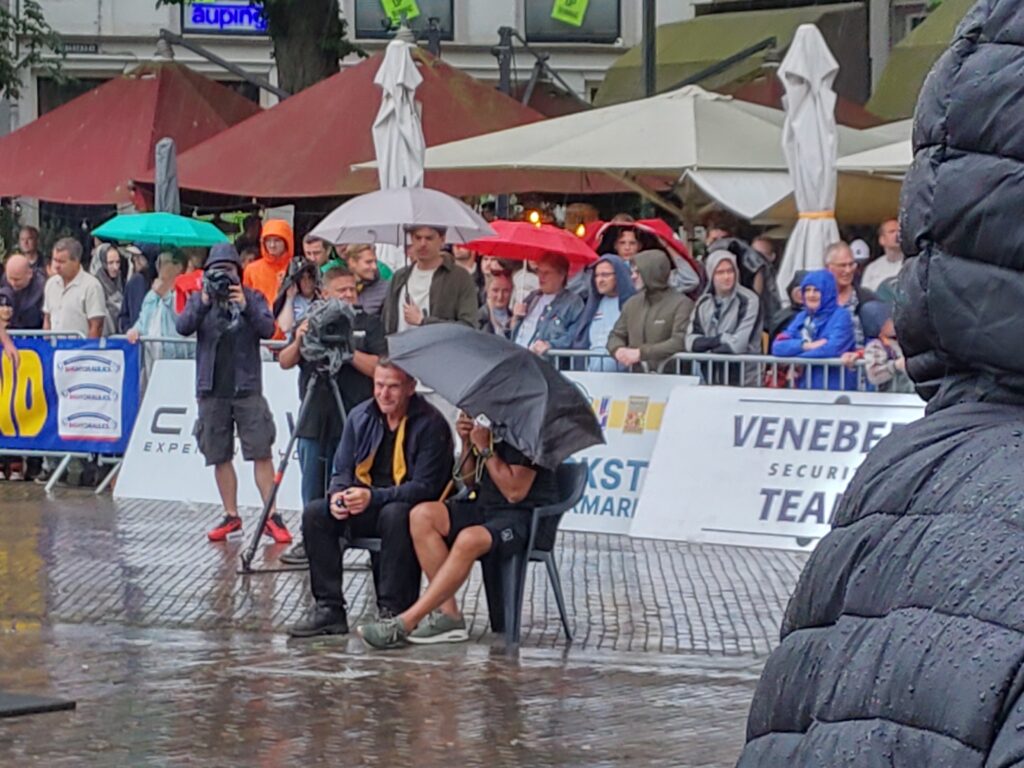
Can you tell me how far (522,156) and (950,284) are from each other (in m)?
15.9

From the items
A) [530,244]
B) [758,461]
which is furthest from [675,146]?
[758,461]

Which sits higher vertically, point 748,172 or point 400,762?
point 748,172

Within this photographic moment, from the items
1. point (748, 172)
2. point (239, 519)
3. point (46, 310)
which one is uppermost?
point (748, 172)

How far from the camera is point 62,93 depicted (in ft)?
113

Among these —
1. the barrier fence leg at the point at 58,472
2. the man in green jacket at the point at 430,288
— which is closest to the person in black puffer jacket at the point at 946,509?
the man in green jacket at the point at 430,288

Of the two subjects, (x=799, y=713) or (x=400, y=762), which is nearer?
(x=799, y=713)

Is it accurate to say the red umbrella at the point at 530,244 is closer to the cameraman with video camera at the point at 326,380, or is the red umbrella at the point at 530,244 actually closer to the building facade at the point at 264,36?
the cameraman with video camera at the point at 326,380

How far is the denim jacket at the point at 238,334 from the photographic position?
497 inches

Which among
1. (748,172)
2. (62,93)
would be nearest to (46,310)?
(748,172)

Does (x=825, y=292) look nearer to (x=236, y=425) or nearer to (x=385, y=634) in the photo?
(x=236, y=425)

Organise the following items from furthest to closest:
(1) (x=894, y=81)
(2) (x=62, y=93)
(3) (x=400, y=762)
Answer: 1. (2) (x=62, y=93)
2. (1) (x=894, y=81)
3. (3) (x=400, y=762)

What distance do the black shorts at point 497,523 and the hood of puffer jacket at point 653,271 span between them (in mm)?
4188

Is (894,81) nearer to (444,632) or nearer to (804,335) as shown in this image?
(804,335)

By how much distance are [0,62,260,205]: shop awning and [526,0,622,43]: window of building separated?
11191 millimetres
